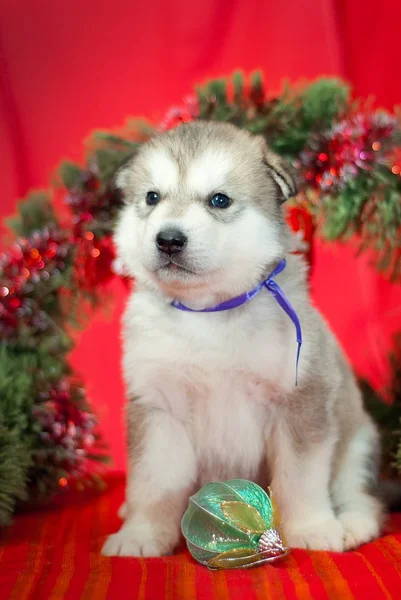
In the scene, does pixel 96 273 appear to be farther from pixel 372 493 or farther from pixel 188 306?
pixel 372 493

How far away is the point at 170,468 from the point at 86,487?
79cm

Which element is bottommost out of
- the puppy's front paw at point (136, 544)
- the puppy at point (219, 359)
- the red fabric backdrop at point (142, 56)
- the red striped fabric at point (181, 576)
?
the puppy's front paw at point (136, 544)

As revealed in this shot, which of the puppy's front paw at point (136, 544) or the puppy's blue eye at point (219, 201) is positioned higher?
the puppy's blue eye at point (219, 201)

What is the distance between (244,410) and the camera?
2.23m

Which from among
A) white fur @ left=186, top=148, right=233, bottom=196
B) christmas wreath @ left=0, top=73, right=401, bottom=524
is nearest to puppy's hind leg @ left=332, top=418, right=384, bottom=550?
Answer: christmas wreath @ left=0, top=73, right=401, bottom=524

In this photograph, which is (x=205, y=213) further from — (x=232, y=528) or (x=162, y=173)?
(x=232, y=528)

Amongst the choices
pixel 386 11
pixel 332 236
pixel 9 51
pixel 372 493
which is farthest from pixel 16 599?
pixel 386 11

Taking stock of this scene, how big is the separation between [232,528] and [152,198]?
1.00 m

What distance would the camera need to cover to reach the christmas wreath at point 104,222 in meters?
2.68

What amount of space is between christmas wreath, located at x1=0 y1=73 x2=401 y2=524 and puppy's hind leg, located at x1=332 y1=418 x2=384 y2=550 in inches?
5.1

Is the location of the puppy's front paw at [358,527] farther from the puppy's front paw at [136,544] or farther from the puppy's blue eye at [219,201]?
the puppy's blue eye at [219,201]

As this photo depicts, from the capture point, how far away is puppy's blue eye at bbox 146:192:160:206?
7.52 feet

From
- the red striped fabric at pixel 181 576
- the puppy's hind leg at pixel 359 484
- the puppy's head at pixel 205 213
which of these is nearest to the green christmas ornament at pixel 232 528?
the red striped fabric at pixel 181 576

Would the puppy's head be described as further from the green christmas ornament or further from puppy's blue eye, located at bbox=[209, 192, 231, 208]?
the green christmas ornament
